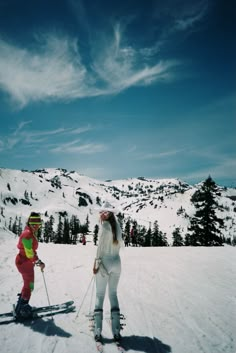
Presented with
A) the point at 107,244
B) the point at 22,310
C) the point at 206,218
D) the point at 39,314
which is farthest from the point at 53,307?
the point at 206,218

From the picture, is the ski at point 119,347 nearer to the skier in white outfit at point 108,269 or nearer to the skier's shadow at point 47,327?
the skier in white outfit at point 108,269

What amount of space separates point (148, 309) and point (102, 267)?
2867 millimetres

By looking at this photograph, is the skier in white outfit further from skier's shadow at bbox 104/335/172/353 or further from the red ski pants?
the red ski pants

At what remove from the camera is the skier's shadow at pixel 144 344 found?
5037 millimetres

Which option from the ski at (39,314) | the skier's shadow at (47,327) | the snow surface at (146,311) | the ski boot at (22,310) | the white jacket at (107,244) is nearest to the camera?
the snow surface at (146,311)

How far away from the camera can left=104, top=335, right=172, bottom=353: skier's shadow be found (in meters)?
5.04

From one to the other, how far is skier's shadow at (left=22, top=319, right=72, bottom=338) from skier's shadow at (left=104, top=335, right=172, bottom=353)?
108 cm

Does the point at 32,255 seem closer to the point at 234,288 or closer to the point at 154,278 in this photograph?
the point at 154,278

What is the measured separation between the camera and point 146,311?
6.98m

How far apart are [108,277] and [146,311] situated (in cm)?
250

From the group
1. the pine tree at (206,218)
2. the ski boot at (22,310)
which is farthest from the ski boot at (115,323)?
the pine tree at (206,218)

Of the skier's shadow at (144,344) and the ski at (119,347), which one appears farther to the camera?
the skier's shadow at (144,344)

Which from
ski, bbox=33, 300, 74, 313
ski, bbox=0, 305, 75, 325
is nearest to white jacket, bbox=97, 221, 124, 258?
ski, bbox=0, 305, 75, 325

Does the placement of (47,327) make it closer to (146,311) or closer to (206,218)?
(146,311)
